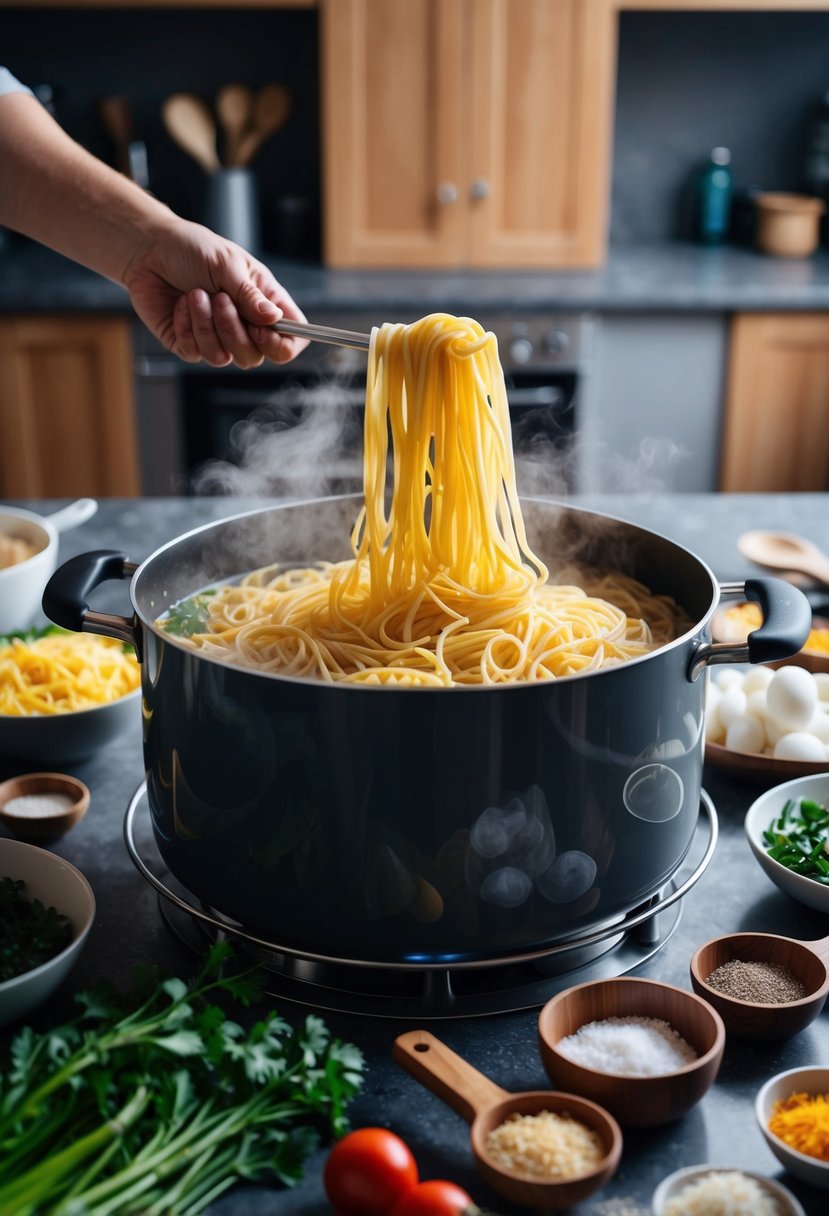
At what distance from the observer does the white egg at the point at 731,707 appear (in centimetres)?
144

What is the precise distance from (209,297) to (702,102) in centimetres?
337

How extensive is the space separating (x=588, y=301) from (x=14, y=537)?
2.16 metres

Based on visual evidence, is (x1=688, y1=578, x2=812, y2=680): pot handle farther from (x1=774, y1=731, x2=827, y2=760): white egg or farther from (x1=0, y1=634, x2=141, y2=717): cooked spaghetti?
(x1=0, y1=634, x2=141, y2=717): cooked spaghetti

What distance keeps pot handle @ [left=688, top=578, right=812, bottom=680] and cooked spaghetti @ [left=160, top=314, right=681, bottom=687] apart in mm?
207

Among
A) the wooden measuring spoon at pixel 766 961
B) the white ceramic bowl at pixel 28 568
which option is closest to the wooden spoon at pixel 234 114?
the white ceramic bowl at pixel 28 568

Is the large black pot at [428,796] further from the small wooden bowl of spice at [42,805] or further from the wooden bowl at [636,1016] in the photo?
the small wooden bowl of spice at [42,805]

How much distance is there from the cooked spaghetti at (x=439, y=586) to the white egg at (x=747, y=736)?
144 mm

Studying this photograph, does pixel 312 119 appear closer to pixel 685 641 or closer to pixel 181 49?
pixel 181 49

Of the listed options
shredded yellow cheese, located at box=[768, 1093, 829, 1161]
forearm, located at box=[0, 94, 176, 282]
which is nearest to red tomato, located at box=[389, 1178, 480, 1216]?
shredded yellow cheese, located at box=[768, 1093, 829, 1161]

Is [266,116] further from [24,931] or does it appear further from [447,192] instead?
[24,931]

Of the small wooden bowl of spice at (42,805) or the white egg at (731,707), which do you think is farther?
the white egg at (731,707)

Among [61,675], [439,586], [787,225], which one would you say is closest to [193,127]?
[787,225]

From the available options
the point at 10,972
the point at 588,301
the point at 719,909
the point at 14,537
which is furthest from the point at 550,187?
the point at 10,972

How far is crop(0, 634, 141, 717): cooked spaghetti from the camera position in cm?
146
